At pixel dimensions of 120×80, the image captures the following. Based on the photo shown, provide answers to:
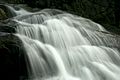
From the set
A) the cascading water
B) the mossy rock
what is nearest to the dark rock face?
the cascading water

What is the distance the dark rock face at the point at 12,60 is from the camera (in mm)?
7125

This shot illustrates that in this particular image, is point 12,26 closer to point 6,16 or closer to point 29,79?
point 29,79

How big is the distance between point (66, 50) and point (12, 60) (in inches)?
96.2

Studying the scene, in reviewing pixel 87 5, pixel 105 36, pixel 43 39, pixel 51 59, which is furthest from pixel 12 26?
pixel 87 5

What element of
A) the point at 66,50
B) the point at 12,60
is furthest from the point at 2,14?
the point at 12,60

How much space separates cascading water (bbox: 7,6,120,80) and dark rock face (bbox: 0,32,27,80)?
0.81ft

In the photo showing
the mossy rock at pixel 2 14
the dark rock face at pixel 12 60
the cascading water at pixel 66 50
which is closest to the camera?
the dark rock face at pixel 12 60

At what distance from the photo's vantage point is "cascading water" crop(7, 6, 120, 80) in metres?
7.76

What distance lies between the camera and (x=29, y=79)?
735cm

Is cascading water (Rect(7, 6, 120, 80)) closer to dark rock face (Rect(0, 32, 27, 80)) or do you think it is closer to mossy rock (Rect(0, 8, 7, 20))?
dark rock face (Rect(0, 32, 27, 80))

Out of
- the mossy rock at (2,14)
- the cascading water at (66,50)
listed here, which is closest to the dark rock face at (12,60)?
the cascading water at (66,50)

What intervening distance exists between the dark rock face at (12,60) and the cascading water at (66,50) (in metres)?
0.25

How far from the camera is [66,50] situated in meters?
8.97

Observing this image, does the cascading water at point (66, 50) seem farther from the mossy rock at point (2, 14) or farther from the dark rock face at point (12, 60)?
the mossy rock at point (2, 14)
